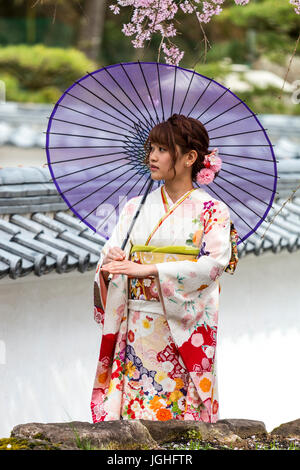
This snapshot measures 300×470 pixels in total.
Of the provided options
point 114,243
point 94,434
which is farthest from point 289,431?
point 114,243

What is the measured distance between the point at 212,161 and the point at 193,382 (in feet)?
3.36

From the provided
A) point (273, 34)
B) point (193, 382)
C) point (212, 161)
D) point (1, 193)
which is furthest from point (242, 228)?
point (273, 34)

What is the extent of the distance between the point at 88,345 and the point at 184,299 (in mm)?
2697

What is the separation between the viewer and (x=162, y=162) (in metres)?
3.74

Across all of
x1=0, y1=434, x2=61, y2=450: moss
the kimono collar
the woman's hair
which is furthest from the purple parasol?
x1=0, y1=434, x2=61, y2=450: moss

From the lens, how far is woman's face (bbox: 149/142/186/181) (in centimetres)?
375

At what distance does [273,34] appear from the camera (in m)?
23.8

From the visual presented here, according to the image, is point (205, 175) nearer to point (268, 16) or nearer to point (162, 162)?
point (162, 162)

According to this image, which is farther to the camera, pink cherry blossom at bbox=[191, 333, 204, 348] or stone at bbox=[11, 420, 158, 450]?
pink cherry blossom at bbox=[191, 333, 204, 348]

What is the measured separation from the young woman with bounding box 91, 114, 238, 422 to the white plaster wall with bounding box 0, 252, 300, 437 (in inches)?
39.4

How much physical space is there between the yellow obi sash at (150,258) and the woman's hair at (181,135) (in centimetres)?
38

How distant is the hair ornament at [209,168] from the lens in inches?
152

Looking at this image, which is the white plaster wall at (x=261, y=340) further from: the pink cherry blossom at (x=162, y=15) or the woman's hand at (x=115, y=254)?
the woman's hand at (x=115, y=254)

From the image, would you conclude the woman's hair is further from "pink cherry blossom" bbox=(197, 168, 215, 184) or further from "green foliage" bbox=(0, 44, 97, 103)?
"green foliage" bbox=(0, 44, 97, 103)
